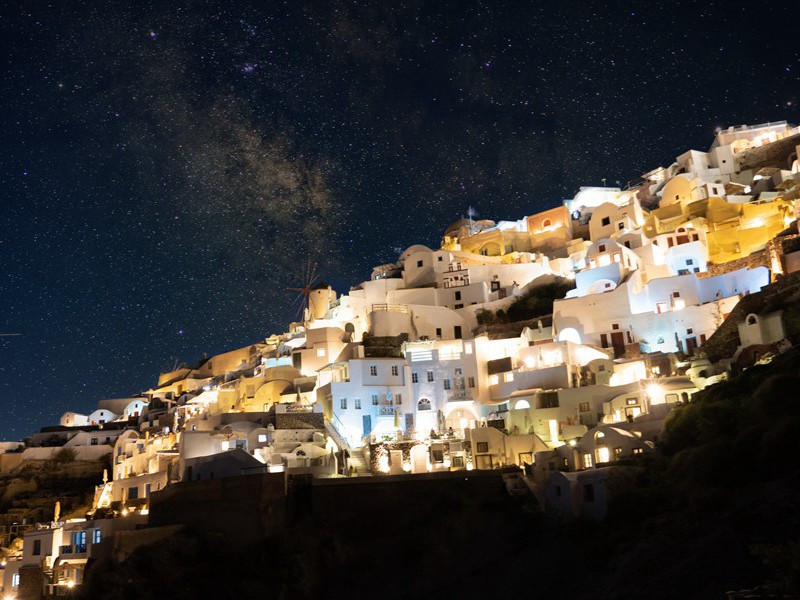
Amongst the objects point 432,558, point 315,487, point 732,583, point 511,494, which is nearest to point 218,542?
point 315,487

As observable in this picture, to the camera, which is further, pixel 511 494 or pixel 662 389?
pixel 662 389

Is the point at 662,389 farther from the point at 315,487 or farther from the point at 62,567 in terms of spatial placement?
the point at 62,567

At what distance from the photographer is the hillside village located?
3703 cm

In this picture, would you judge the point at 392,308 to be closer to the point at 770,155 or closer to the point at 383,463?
the point at 383,463

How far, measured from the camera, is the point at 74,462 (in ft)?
190

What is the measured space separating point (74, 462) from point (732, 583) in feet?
165

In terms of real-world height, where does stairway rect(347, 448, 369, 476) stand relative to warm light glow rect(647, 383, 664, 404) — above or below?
below

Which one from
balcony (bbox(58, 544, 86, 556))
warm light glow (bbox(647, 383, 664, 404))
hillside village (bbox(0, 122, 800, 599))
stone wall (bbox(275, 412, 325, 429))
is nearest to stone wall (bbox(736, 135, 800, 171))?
hillside village (bbox(0, 122, 800, 599))

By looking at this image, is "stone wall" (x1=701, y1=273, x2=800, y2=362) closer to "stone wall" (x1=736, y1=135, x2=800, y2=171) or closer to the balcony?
"stone wall" (x1=736, y1=135, x2=800, y2=171)

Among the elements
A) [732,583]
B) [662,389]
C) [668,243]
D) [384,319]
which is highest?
[668,243]

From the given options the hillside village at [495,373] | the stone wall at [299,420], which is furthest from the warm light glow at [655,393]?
the stone wall at [299,420]

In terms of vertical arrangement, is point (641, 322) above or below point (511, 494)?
above

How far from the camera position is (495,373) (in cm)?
4769

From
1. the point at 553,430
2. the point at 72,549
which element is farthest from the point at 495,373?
the point at 72,549
